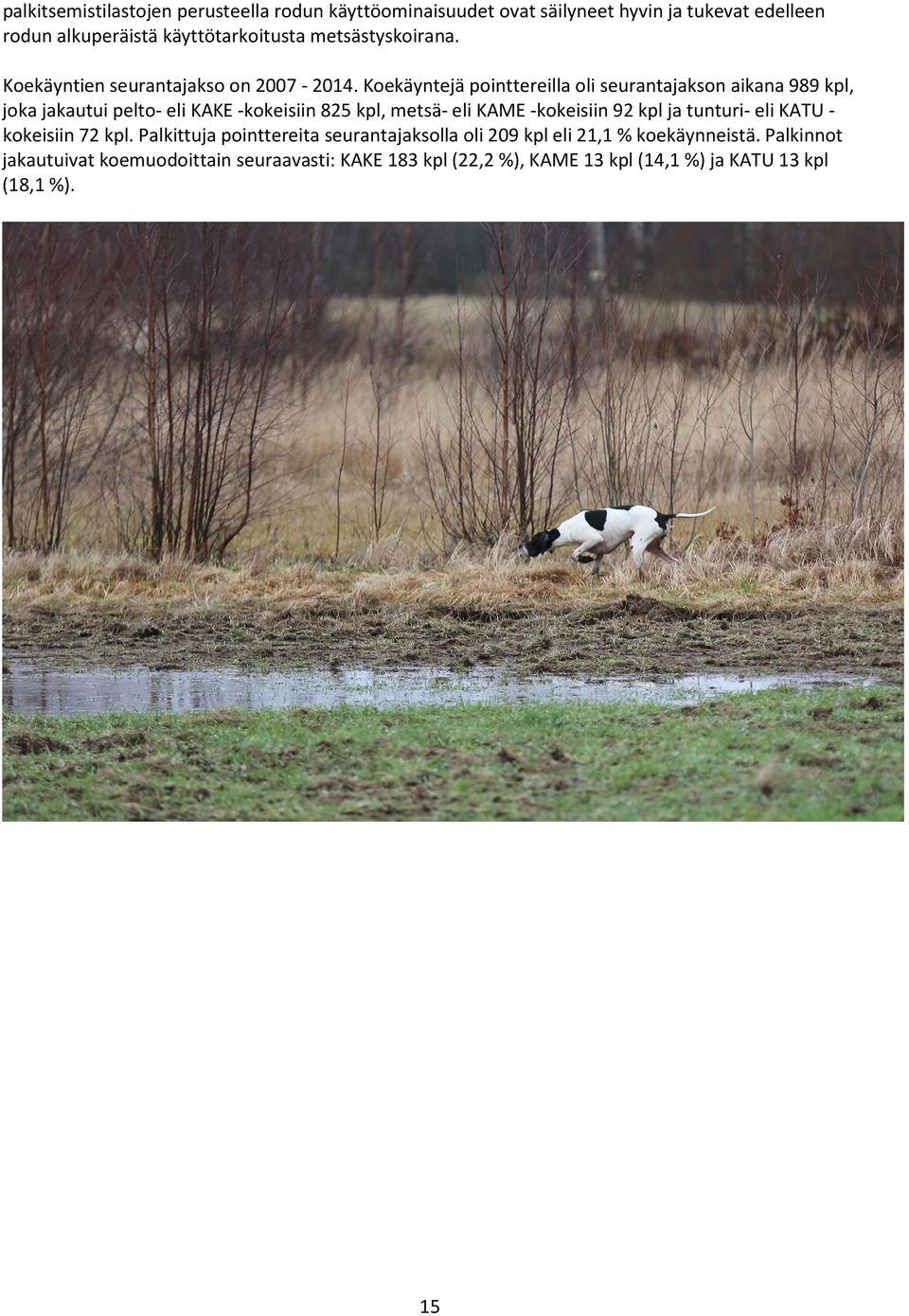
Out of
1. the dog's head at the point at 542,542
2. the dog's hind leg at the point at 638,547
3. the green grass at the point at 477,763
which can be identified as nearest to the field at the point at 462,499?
the green grass at the point at 477,763

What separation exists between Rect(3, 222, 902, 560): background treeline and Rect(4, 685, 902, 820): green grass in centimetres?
661

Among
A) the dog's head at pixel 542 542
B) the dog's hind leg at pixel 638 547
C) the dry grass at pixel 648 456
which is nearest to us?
the dog's hind leg at pixel 638 547

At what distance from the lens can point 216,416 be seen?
52.1ft

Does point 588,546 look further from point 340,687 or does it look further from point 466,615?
point 340,687

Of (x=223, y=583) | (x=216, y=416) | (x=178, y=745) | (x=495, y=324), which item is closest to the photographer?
(x=178, y=745)

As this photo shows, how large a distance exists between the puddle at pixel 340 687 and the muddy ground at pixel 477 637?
0.96 ft

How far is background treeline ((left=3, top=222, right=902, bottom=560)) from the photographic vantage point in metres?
14.3

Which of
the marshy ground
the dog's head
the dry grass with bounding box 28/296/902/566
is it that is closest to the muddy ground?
the marshy ground

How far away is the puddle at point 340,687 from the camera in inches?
332

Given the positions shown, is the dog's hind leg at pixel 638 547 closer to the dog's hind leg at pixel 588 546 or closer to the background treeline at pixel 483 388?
the dog's hind leg at pixel 588 546

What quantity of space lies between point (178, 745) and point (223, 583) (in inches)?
232
